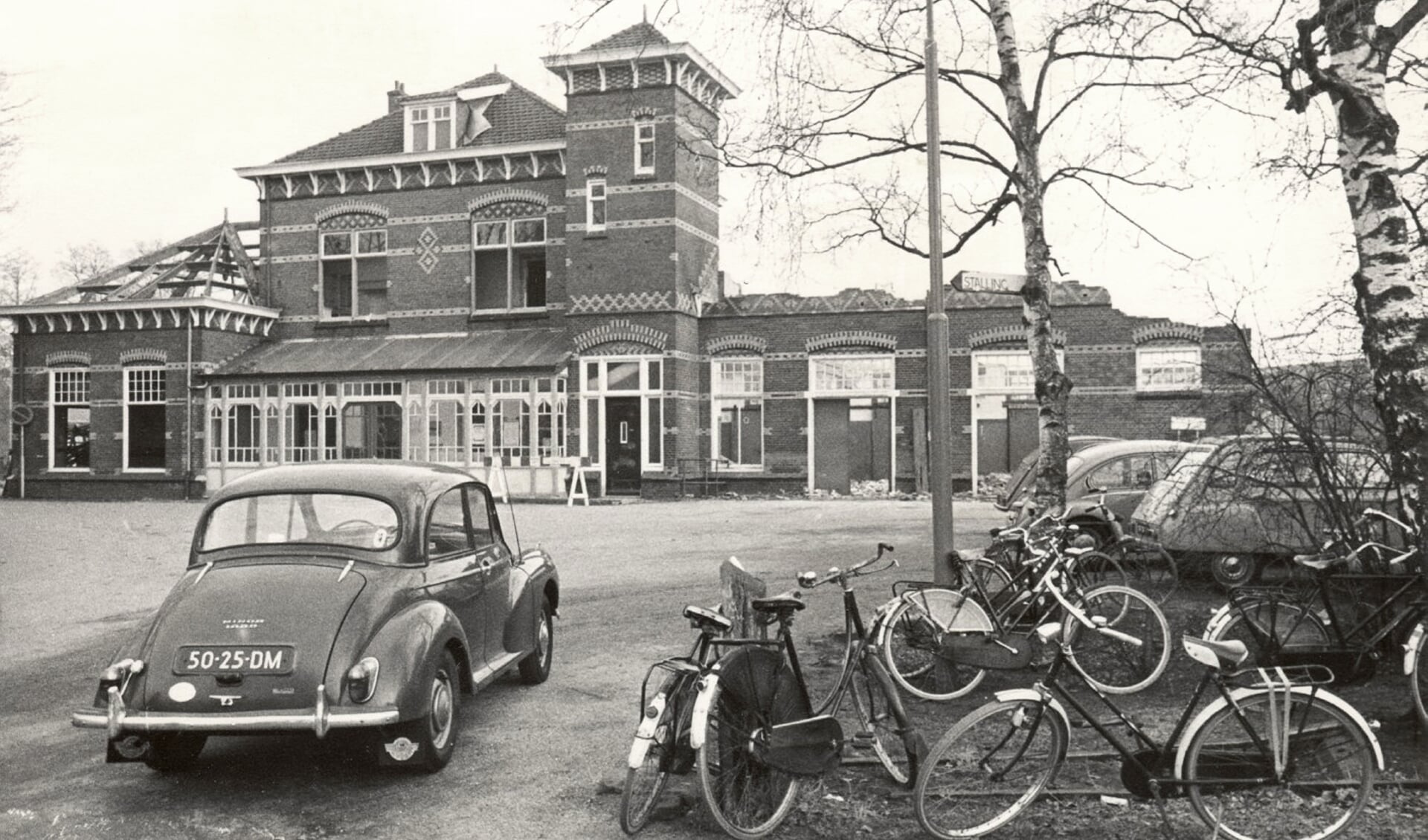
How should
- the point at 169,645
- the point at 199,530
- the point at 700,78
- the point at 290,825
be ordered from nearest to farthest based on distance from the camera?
the point at 290,825 < the point at 169,645 < the point at 199,530 < the point at 700,78

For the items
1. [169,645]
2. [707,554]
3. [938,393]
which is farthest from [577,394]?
[169,645]

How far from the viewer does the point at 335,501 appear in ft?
20.7

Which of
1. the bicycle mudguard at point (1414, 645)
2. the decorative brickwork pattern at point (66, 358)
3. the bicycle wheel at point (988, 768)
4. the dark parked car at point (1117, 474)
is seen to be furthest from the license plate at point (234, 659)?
the decorative brickwork pattern at point (66, 358)

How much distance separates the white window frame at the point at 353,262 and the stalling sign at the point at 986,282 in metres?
25.3

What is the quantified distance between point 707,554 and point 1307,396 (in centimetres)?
864

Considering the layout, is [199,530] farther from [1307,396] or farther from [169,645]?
[1307,396]

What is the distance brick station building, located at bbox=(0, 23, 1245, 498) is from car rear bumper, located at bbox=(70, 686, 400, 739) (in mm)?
21351

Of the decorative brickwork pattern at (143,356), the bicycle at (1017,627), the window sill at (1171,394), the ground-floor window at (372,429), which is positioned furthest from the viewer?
the decorative brickwork pattern at (143,356)

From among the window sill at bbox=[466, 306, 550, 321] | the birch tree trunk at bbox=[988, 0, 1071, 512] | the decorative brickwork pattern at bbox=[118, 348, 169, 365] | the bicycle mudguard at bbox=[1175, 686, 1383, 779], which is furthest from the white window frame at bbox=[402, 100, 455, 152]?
the bicycle mudguard at bbox=[1175, 686, 1383, 779]

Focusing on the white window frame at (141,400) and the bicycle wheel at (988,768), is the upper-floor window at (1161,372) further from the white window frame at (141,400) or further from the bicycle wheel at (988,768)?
the white window frame at (141,400)

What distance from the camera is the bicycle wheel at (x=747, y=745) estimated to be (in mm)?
4828

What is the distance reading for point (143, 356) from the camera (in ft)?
99.5

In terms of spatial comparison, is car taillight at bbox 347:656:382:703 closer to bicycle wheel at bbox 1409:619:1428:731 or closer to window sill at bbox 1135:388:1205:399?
bicycle wheel at bbox 1409:619:1428:731

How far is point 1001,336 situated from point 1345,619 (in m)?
20.6
